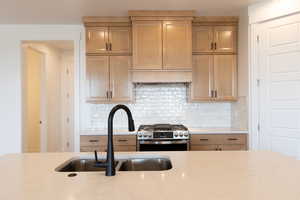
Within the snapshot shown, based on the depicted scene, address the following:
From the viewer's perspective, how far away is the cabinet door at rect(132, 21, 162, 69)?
3342mm

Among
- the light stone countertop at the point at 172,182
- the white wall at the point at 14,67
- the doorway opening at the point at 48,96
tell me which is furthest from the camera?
the doorway opening at the point at 48,96

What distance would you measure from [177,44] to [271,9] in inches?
48.5

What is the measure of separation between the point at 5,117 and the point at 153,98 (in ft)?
7.81

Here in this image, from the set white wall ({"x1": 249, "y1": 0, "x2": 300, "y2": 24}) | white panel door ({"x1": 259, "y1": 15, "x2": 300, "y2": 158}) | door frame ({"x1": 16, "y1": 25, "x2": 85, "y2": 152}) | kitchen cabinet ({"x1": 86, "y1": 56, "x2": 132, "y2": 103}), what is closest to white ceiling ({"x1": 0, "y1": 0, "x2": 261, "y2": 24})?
white wall ({"x1": 249, "y1": 0, "x2": 300, "y2": 24})

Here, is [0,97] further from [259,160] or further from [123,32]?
[259,160]

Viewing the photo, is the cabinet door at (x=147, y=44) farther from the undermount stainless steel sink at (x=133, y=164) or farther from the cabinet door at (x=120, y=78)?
the undermount stainless steel sink at (x=133, y=164)

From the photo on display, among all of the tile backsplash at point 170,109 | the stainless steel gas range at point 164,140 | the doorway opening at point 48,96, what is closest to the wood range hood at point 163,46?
the tile backsplash at point 170,109

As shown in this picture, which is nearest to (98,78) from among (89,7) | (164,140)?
(89,7)

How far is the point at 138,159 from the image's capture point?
1.65 m

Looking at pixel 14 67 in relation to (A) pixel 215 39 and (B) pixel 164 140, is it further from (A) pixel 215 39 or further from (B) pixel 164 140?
(A) pixel 215 39

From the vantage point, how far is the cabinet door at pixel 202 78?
3.52 m

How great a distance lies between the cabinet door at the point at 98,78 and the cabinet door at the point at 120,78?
0.09 meters

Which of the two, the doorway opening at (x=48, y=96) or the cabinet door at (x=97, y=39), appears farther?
the doorway opening at (x=48, y=96)

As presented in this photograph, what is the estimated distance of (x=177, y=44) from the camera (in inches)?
132
